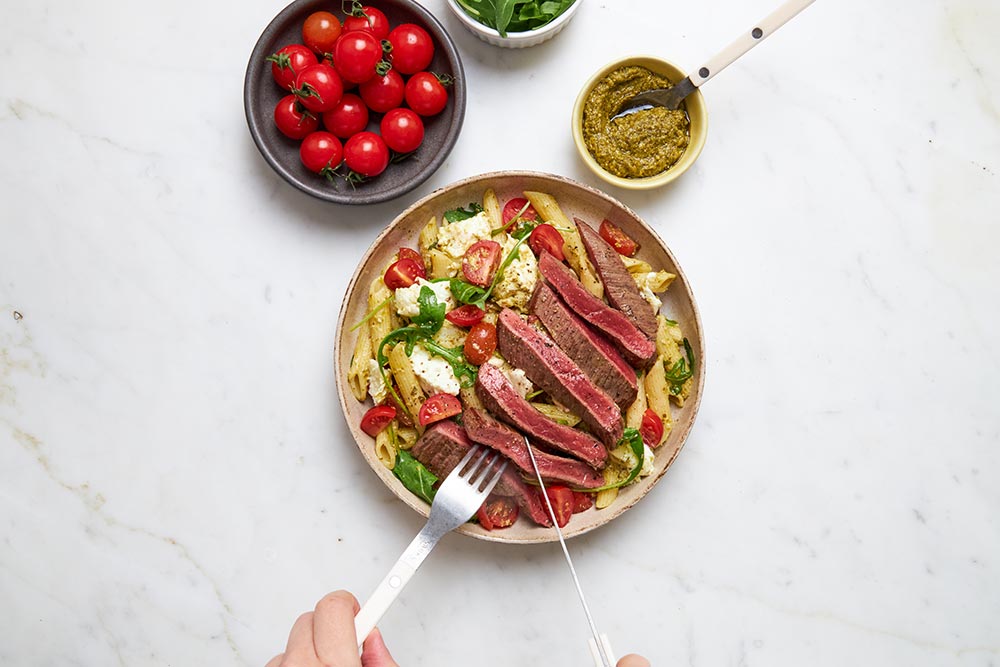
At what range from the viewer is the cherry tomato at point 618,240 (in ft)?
10.6

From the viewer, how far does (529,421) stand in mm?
3043

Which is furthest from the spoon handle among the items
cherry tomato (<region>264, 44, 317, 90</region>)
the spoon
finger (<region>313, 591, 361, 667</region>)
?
finger (<region>313, 591, 361, 667</region>)

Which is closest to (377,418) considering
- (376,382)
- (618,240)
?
(376,382)

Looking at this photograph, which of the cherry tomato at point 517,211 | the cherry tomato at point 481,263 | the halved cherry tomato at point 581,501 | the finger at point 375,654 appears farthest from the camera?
the cherry tomato at point 517,211

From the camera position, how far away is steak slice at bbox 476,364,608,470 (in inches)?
119

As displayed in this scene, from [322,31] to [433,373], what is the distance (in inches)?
56.4

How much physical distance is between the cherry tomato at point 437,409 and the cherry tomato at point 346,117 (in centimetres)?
113

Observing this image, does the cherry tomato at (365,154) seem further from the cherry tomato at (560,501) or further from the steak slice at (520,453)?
the cherry tomato at (560,501)

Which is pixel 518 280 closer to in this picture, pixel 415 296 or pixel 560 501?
pixel 415 296

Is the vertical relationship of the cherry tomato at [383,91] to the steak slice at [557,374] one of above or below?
above

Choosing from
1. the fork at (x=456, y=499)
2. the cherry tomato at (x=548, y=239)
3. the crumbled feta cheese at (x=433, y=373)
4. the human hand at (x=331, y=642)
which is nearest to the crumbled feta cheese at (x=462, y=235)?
the cherry tomato at (x=548, y=239)

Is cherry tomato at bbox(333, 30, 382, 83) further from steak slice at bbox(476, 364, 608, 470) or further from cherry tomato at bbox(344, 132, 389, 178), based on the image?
steak slice at bbox(476, 364, 608, 470)

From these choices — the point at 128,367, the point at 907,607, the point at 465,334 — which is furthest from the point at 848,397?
the point at 128,367

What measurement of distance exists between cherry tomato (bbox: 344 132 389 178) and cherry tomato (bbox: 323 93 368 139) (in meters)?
Result: 0.07
